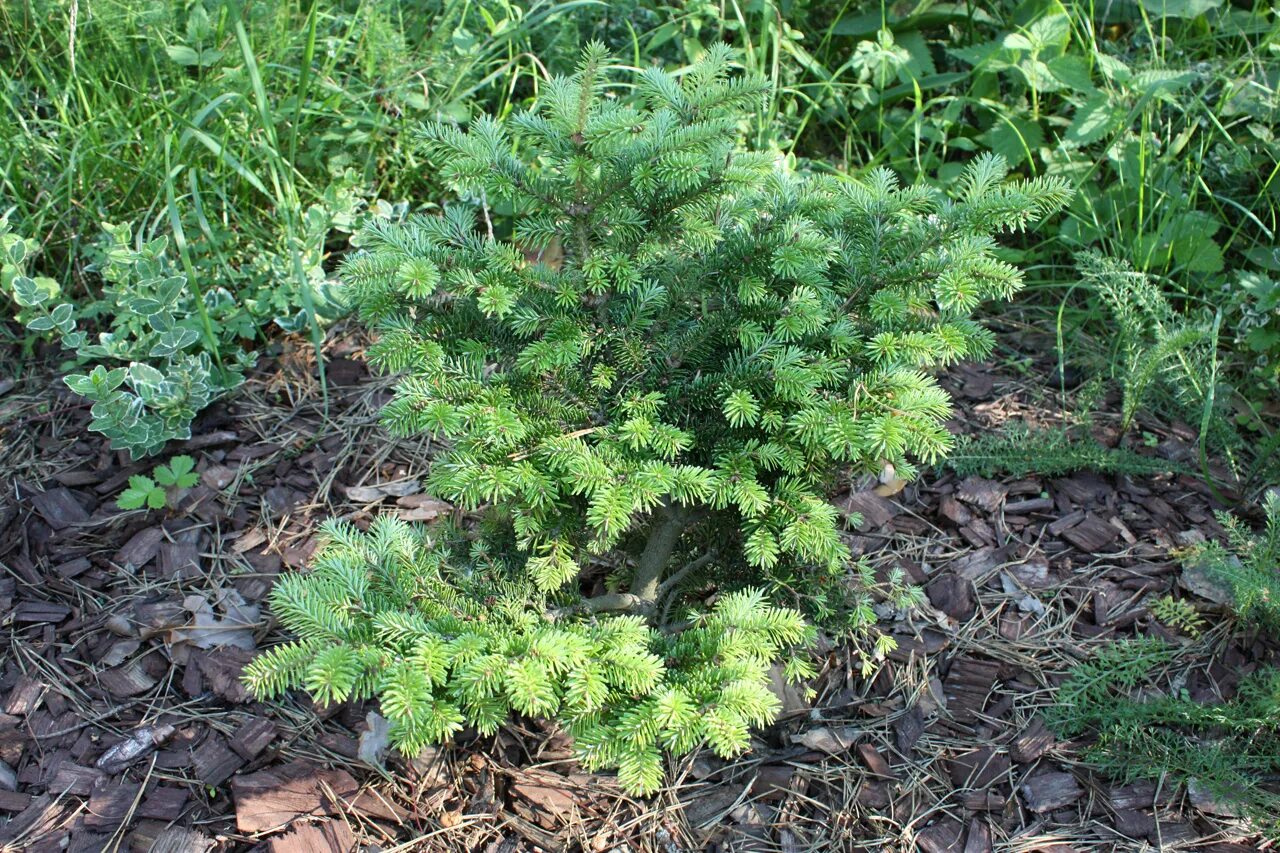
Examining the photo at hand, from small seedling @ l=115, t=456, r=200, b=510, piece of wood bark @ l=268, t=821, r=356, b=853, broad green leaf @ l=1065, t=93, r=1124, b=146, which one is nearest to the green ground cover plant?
broad green leaf @ l=1065, t=93, r=1124, b=146

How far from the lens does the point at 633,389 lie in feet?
5.45

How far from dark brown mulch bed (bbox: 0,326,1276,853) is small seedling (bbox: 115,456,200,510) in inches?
2.6

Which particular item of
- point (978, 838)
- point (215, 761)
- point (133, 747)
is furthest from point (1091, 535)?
point (133, 747)

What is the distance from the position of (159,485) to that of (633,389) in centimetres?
142

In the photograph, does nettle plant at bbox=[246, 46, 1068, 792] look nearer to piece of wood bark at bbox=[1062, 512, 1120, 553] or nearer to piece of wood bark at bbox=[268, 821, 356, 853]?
piece of wood bark at bbox=[268, 821, 356, 853]

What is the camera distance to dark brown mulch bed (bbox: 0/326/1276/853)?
72.7 inches

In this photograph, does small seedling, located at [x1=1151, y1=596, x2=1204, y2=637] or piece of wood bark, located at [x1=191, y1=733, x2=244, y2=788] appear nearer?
piece of wood bark, located at [x1=191, y1=733, x2=244, y2=788]

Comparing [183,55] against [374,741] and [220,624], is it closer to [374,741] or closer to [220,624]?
[220,624]

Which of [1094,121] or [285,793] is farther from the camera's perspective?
[1094,121]

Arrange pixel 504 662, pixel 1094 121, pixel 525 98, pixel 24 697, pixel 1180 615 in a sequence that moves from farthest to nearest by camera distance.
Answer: pixel 525 98, pixel 1094 121, pixel 1180 615, pixel 24 697, pixel 504 662

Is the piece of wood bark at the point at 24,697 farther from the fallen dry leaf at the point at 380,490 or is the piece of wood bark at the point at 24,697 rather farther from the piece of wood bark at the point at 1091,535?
the piece of wood bark at the point at 1091,535

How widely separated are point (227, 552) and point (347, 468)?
0.35m

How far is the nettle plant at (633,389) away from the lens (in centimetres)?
144

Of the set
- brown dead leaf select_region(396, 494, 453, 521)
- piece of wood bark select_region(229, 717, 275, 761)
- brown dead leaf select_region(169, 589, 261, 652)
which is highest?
brown dead leaf select_region(396, 494, 453, 521)
